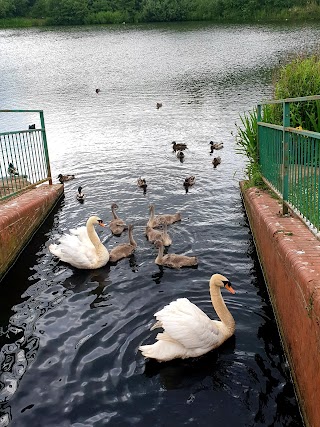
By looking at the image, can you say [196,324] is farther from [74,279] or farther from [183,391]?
[74,279]

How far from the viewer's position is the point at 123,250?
957cm

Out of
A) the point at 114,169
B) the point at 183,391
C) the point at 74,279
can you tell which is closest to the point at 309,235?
the point at 183,391

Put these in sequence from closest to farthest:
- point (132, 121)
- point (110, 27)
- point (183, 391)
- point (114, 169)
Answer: point (183, 391) → point (114, 169) → point (132, 121) → point (110, 27)

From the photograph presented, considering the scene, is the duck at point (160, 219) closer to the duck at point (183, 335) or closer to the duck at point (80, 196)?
the duck at point (80, 196)

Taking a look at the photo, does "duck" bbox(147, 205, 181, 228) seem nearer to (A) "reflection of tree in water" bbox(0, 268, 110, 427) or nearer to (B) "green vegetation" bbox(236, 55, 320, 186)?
(B) "green vegetation" bbox(236, 55, 320, 186)

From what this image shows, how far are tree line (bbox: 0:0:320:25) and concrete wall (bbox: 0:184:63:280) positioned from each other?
63.1 metres

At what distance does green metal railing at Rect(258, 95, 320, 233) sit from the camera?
6057mm

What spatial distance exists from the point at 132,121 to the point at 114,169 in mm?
8979

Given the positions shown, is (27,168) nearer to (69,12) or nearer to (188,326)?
(188,326)

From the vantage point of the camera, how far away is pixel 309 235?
6383 mm

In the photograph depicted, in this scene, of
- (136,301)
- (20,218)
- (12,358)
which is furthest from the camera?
(20,218)

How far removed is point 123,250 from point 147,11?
80.4m

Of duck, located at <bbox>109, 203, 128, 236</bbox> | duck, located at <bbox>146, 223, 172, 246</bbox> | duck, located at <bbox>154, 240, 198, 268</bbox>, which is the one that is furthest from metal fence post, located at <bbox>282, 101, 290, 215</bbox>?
duck, located at <bbox>109, 203, 128, 236</bbox>

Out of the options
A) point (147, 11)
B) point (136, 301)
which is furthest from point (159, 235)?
Answer: point (147, 11)
